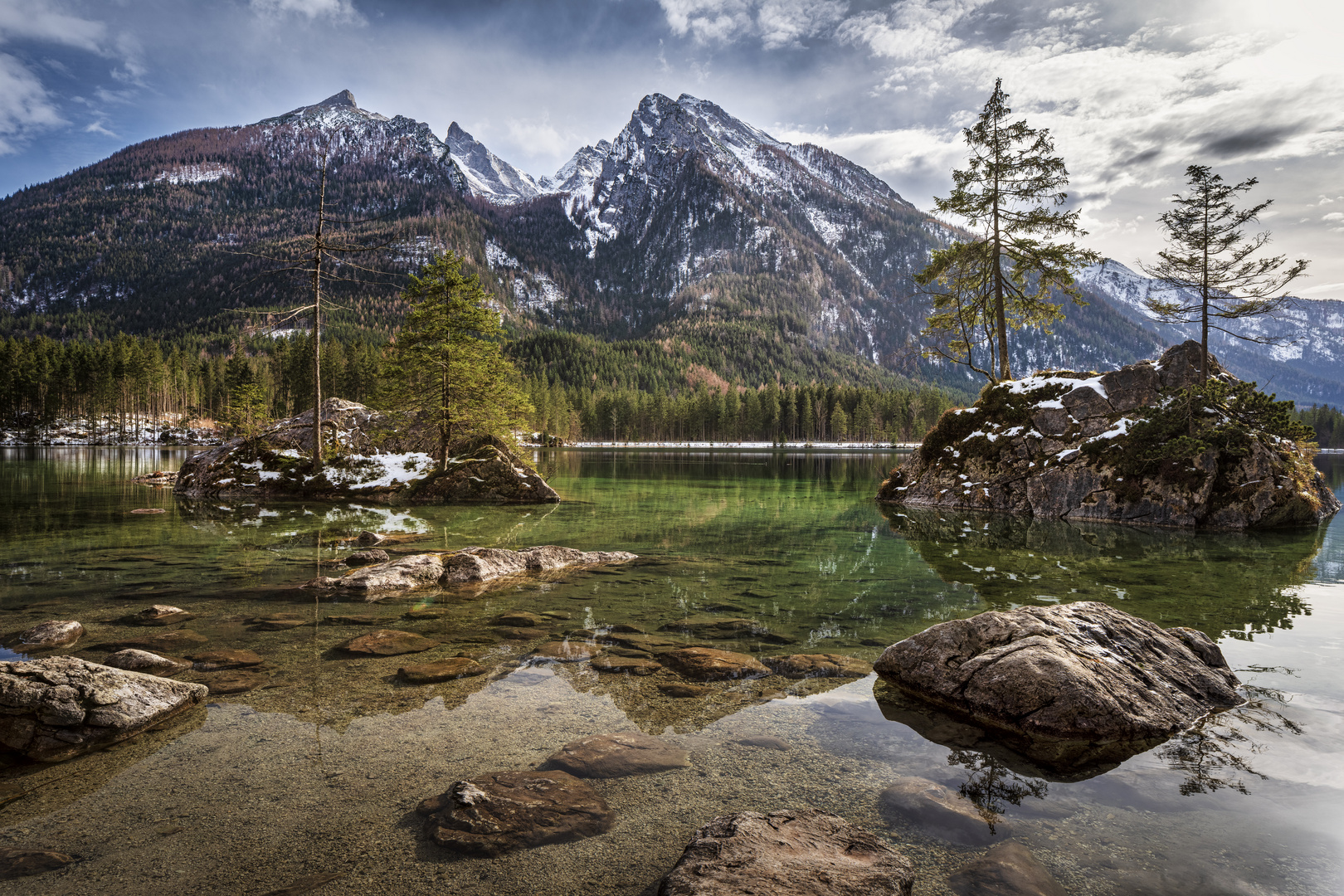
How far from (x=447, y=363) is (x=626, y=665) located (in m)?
22.9

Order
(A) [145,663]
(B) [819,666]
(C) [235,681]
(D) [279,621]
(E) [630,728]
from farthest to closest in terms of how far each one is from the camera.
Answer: (D) [279,621] → (B) [819,666] → (A) [145,663] → (C) [235,681] → (E) [630,728]

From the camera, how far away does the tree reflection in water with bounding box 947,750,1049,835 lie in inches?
176

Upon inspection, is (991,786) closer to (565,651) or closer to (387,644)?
(565,651)

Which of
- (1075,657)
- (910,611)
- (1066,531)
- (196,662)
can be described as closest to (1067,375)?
(1066,531)

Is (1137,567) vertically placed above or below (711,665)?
below

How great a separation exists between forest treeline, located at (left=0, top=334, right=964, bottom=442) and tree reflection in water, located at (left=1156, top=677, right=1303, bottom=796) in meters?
29.3

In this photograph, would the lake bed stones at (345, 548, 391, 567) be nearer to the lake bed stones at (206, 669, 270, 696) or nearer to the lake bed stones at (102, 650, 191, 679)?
the lake bed stones at (102, 650, 191, 679)

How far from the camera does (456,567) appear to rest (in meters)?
12.1

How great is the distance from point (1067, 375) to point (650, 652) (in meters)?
28.1

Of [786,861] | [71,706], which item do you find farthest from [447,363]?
[786,861]

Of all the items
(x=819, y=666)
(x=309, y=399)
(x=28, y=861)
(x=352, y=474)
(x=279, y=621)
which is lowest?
(x=819, y=666)

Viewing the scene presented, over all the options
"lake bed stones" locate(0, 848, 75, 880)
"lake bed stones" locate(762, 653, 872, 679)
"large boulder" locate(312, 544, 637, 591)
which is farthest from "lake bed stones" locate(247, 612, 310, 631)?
"lake bed stones" locate(762, 653, 872, 679)

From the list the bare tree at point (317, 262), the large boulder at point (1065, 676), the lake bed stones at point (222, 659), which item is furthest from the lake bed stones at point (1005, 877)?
the bare tree at point (317, 262)

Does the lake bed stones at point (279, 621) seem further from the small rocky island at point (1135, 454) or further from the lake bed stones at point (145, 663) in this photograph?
the small rocky island at point (1135, 454)
